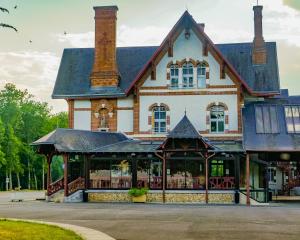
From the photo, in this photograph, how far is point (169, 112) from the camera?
37594mm

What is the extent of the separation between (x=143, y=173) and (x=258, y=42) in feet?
38.4

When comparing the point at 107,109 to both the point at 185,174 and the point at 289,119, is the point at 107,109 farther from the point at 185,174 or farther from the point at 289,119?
the point at 289,119

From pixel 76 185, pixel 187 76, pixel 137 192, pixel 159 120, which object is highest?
pixel 187 76

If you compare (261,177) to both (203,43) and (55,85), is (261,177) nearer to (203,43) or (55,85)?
(203,43)

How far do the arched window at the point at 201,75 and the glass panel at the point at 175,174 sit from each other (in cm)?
518

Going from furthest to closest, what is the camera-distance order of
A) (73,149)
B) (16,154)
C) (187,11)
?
1. (16,154)
2. (187,11)
3. (73,149)

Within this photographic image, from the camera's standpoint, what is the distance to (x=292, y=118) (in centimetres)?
3609

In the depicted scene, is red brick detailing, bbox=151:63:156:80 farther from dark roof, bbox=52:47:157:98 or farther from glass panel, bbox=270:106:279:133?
glass panel, bbox=270:106:279:133

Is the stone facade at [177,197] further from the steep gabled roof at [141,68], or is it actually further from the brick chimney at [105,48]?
the brick chimney at [105,48]

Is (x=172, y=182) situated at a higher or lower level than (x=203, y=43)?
lower

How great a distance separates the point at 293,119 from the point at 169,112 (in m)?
7.63

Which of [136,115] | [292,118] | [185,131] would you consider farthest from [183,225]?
[136,115]

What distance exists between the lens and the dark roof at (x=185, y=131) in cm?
3366

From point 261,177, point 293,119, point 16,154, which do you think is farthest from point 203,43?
point 16,154
